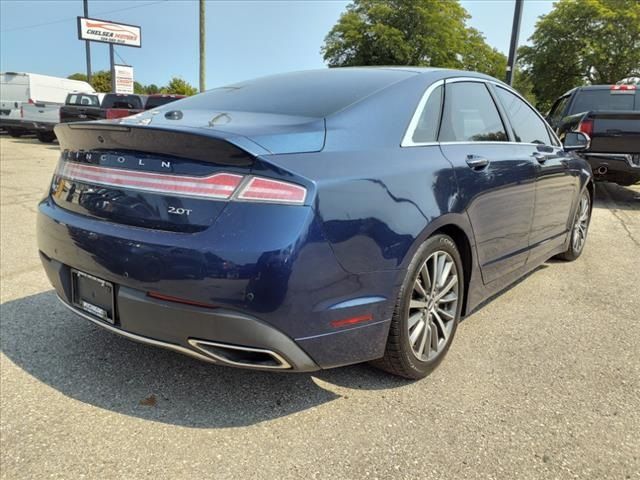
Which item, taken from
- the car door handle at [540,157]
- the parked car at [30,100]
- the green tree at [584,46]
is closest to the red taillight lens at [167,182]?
the car door handle at [540,157]

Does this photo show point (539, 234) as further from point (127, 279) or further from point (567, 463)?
point (127, 279)

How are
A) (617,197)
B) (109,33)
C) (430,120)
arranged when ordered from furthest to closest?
(109,33), (617,197), (430,120)

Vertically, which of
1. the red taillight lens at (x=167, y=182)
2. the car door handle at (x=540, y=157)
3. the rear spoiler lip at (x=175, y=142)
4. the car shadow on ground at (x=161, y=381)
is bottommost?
the car shadow on ground at (x=161, y=381)

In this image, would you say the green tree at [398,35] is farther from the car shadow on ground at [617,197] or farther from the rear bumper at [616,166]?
the rear bumper at [616,166]

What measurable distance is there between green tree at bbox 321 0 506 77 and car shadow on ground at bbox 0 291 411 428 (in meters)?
35.6

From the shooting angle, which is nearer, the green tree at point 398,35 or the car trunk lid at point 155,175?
the car trunk lid at point 155,175

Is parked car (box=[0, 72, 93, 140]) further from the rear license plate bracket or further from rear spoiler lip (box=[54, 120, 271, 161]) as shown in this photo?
the rear license plate bracket

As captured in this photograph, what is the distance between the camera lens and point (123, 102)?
16312mm

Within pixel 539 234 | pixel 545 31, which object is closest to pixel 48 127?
pixel 539 234

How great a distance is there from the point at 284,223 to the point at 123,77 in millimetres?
28816

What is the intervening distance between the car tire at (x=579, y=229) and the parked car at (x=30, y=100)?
53.8ft

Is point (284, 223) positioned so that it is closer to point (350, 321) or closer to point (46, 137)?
point (350, 321)

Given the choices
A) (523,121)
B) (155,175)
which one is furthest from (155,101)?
(155,175)

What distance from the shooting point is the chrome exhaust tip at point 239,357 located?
83.6 inches
